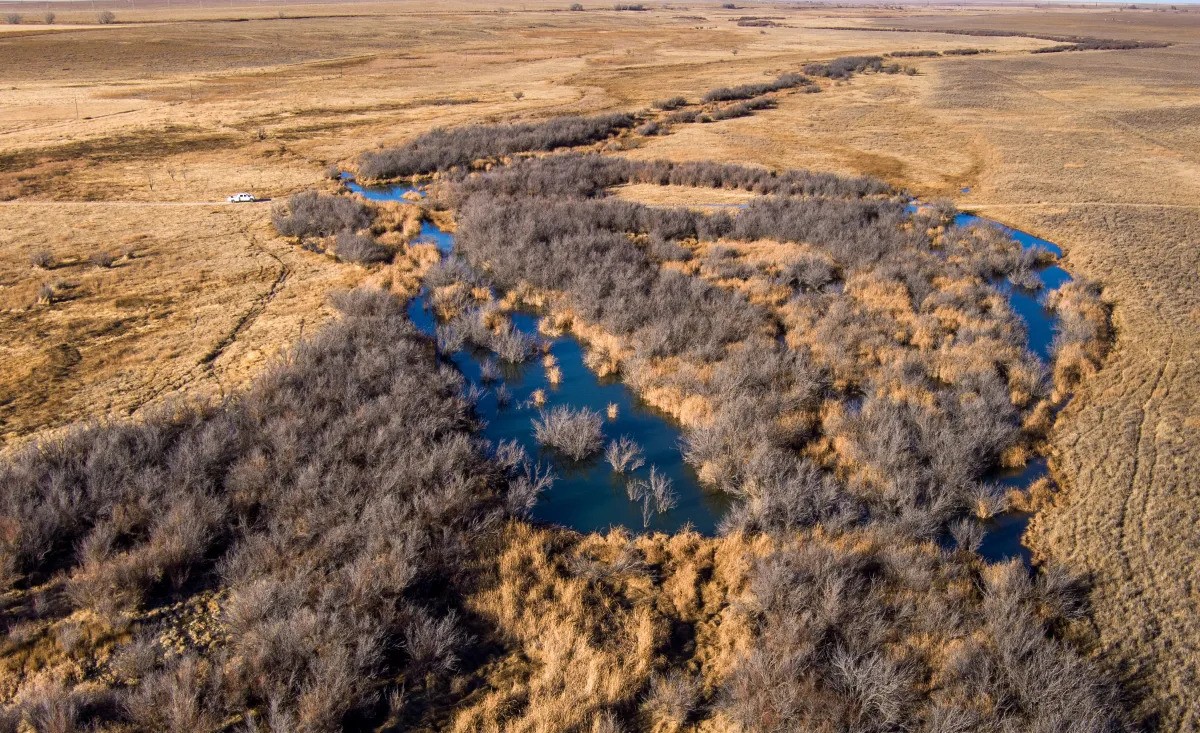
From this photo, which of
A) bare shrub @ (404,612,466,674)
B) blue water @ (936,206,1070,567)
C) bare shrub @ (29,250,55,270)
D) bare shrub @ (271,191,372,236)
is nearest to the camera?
bare shrub @ (404,612,466,674)

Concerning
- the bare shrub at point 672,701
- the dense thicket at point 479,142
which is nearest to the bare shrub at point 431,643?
the bare shrub at point 672,701

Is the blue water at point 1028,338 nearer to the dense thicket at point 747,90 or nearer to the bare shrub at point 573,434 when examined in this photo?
the bare shrub at point 573,434

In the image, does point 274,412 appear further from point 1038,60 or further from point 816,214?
point 1038,60

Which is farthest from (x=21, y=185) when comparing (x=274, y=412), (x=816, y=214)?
(x=816, y=214)

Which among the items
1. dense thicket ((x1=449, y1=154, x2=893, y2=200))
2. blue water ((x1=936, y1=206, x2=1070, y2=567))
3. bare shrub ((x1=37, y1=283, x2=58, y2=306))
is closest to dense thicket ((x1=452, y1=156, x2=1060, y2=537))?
dense thicket ((x1=449, y1=154, x2=893, y2=200))

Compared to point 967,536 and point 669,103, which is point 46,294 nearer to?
point 967,536

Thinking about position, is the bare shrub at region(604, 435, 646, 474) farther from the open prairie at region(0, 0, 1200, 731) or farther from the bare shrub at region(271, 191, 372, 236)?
the bare shrub at region(271, 191, 372, 236)
